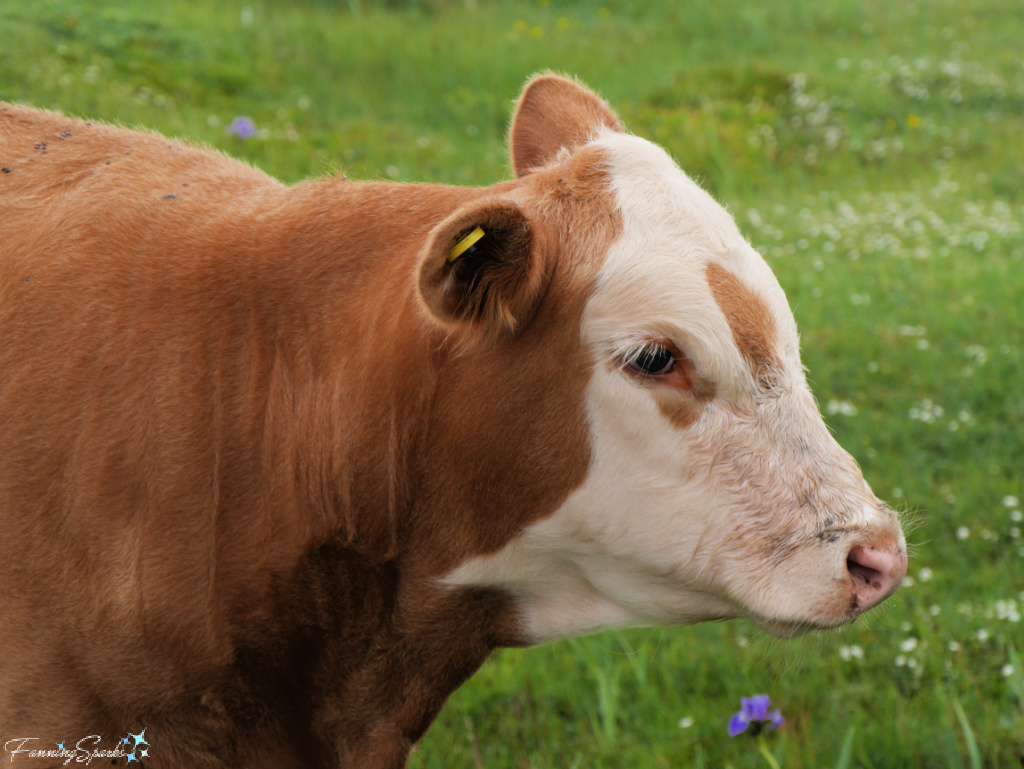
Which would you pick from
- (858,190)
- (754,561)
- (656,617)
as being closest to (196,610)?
(656,617)

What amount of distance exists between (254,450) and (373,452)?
0.89 feet

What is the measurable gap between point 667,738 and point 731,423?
6.48 ft

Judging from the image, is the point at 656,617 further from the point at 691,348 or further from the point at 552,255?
the point at 552,255

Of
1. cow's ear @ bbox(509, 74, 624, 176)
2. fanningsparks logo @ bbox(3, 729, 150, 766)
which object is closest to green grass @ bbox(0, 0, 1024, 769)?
cow's ear @ bbox(509, 74, 624, 176)

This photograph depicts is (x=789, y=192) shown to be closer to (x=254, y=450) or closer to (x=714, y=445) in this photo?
(x=714, y=445)

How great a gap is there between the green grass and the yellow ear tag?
49.0 inches

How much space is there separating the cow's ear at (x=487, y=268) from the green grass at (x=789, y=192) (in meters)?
1.07

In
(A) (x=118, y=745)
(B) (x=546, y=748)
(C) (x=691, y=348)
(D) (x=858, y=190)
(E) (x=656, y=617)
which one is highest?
(C) (x=691, y=348)

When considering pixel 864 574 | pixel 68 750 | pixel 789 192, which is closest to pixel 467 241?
pixel 864 574

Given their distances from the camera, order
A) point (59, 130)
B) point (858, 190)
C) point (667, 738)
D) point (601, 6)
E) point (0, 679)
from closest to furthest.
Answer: point (0, 679), point (59, 130), point (667, 738), point (858, 190), point (601, 6)

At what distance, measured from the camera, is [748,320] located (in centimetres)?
231

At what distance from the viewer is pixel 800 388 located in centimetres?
239

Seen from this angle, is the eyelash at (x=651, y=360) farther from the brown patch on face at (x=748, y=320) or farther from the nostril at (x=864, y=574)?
the nostril at (x=864, y=574)

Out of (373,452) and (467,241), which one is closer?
(467,241)
